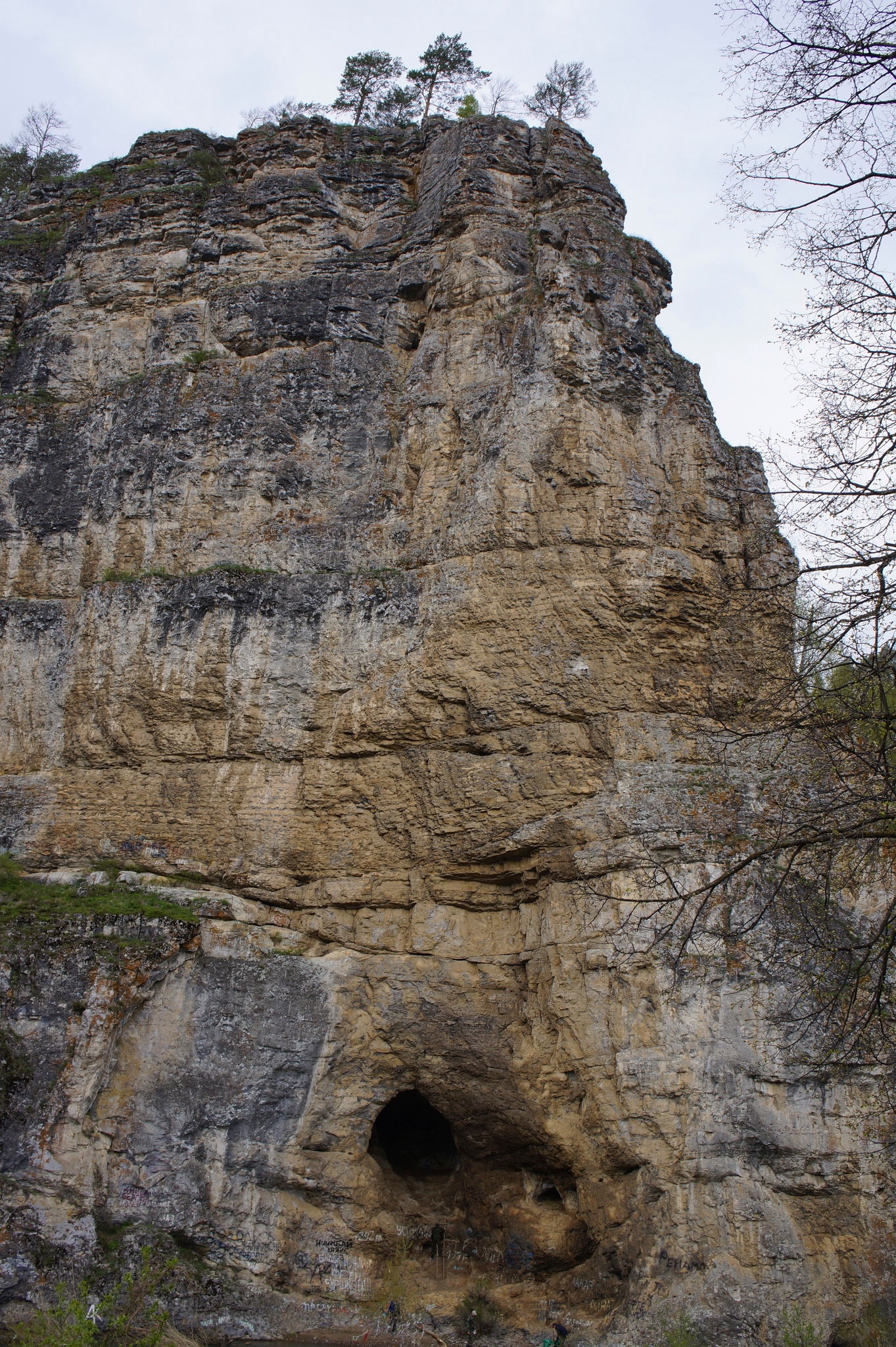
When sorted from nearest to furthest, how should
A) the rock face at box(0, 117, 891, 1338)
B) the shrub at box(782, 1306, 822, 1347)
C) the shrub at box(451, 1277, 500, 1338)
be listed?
→ the shrub at box(782, 1306, 822, 1347), the rock face at box(0, 117, 891, 1338), the shrub at box(451, 1277, 500, 1338)

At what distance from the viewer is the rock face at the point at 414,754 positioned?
10.4 meters

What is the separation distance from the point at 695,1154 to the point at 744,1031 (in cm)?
128

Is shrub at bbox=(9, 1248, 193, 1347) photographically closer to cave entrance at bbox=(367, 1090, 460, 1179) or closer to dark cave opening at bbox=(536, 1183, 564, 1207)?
cave entrance at bbox=(367, 1090, 460, 1179)

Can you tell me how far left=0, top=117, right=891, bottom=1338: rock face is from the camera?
10367 mm

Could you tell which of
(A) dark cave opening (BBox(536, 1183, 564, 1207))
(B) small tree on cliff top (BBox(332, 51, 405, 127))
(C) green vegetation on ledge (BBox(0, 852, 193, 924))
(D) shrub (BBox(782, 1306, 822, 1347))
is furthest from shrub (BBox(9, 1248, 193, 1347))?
(B) small tree on cliff top (BBox(332, 51, 405, 127))

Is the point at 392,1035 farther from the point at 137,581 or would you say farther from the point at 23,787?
the point at 137,581

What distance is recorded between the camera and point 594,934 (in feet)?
36.6

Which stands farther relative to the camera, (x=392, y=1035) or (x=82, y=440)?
(x=82, y=440)

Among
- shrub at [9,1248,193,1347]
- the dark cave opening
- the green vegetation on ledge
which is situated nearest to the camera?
shrub at [9,1248,193,1347]

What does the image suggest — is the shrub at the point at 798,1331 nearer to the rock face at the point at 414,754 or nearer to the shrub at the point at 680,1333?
the rock face at the point at 414,754

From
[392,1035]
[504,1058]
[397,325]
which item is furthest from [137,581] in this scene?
[504,1058]

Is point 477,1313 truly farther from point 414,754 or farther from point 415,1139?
point 414,754

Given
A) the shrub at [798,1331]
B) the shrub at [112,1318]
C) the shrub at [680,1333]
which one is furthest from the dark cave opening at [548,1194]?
the shrub at [112,1318]

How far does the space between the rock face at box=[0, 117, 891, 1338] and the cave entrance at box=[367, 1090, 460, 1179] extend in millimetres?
57
